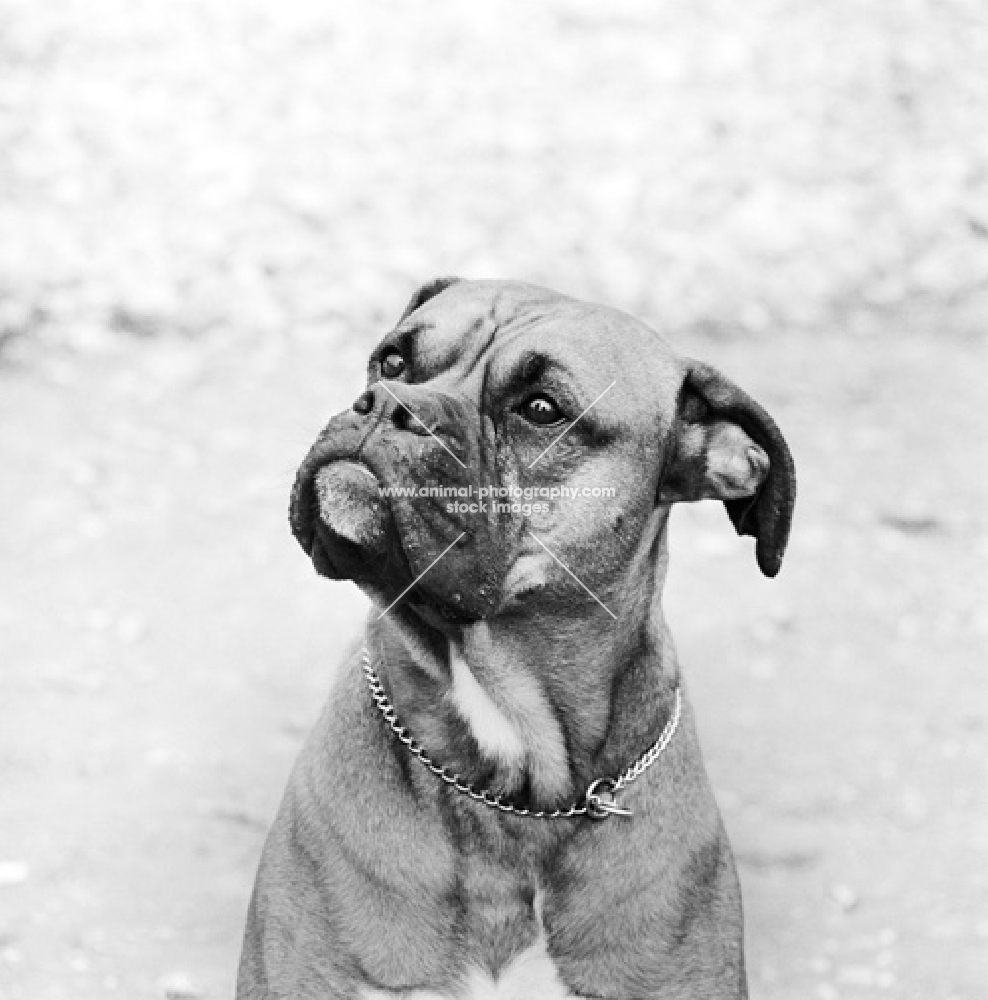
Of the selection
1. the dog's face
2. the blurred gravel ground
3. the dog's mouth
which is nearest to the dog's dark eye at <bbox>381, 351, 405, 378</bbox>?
the dog's face

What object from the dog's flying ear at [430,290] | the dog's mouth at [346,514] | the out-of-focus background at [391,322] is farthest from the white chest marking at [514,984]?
the dog's flying ear at [430,290]

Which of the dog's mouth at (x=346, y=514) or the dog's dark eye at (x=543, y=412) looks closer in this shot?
the dog's mouth at (x=346, y=514)

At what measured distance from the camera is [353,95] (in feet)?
32.8

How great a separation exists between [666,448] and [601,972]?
1151mm

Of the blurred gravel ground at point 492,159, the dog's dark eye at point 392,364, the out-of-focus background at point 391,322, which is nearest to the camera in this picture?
the dog's dark eye at point 392,364

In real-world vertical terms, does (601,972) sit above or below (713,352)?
above

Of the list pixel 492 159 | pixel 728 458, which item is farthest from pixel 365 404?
pixel 492 159

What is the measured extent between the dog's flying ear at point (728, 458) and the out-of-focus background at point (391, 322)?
167 centimetres

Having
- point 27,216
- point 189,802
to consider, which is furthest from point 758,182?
point 189,802

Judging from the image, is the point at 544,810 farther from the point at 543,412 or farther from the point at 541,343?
the point at 541,343

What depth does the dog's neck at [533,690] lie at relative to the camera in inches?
143

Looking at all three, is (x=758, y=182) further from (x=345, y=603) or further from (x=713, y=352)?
(x=345, y=603)

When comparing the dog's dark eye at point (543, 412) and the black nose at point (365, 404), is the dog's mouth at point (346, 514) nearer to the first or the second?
the black nose at point (365, 404)

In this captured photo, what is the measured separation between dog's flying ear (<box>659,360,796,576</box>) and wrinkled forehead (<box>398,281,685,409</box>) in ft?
0.26
